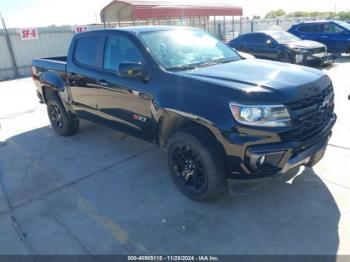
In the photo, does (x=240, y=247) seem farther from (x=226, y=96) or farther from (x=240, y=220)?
(x=226, y=96)

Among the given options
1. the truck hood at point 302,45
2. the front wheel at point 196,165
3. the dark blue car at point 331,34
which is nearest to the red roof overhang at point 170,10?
the dark blue car at point 331,34

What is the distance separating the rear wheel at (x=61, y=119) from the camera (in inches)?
218

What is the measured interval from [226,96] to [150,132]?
1310 millimetres

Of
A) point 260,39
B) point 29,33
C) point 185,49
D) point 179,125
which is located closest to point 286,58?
point 260,39

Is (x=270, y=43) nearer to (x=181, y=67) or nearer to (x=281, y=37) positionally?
(x=281, y=37)

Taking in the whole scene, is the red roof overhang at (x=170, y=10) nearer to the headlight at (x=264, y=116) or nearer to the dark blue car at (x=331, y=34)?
the dark blue car at (x=331, y=34)

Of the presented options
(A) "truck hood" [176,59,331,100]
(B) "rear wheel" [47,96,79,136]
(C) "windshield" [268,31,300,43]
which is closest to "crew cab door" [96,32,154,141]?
(A) "truck hood" [176,59,331,100]

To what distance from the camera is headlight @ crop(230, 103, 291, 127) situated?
2680mm

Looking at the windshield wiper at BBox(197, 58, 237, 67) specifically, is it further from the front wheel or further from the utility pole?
the utility pole

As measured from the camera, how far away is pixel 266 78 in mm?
3004

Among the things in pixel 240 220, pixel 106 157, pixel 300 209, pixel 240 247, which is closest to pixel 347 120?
pixel 300 209

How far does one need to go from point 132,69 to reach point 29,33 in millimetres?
13561

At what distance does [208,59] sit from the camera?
3830mm

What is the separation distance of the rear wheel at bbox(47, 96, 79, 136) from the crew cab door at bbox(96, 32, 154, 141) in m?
1.30
